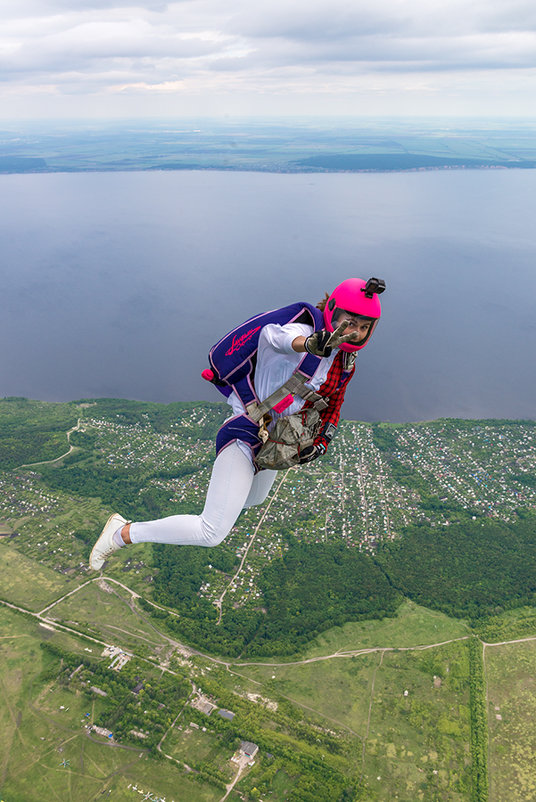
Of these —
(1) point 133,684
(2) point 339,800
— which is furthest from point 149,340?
(2) point 339,800

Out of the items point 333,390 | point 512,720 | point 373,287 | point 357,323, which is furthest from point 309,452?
point 512,720

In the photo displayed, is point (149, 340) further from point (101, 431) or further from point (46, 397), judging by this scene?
point (101, 431)

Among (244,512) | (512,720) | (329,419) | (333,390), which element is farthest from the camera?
(244,512)

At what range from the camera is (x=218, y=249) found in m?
90.8

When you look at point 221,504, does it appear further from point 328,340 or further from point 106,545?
point 328,340

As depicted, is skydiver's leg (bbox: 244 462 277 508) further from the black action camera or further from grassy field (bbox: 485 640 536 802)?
grassy field (bbox: 485 640 536 802)

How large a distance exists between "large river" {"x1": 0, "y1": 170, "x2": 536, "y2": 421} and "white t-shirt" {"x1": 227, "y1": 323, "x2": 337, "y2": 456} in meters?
38.6

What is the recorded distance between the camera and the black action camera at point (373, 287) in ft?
12.0

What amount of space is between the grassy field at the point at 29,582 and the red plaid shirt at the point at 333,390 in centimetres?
2333

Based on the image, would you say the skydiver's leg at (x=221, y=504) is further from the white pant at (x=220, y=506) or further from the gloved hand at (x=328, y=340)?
the gloved hand at (x=328, y=340)

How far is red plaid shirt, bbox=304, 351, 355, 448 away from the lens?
15.2 ft

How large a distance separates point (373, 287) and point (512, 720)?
21788mm

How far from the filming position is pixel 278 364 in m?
4.41

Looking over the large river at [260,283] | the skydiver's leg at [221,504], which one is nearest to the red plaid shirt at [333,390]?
the skydiver's leg at [221,504]
